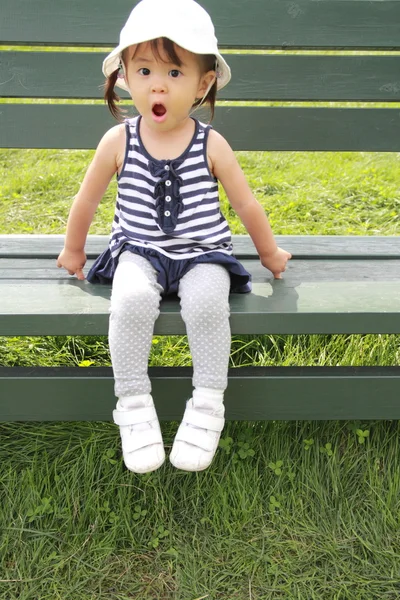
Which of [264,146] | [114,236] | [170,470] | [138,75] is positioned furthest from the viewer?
[264,146]

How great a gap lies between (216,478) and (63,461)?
450 millimetres

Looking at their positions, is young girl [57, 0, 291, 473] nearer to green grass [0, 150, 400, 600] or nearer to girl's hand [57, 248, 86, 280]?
girl's hand [57, 248, 86, 280]

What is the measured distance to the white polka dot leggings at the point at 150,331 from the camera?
6.01 feet

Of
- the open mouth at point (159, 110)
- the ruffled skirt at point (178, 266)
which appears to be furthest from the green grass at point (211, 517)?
the open mouth at point (159, 110)

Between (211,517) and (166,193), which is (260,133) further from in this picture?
(211,517)

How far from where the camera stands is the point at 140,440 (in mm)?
1820

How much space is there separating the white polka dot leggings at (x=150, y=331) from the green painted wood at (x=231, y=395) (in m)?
0.13

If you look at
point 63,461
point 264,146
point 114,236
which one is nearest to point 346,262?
point 264,146

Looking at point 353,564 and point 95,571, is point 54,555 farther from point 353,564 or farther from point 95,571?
point 353,564

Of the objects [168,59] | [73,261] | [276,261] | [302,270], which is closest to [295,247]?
[302,270]

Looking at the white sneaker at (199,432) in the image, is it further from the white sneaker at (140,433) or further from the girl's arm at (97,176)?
the girl's arm at (97,176)

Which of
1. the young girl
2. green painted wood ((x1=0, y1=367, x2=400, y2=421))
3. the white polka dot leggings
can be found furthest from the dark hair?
green painted wood ((x1=0, y1=367, x2=400, y2=421))

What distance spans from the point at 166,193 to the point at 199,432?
0.61 metres

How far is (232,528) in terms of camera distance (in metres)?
2.18
